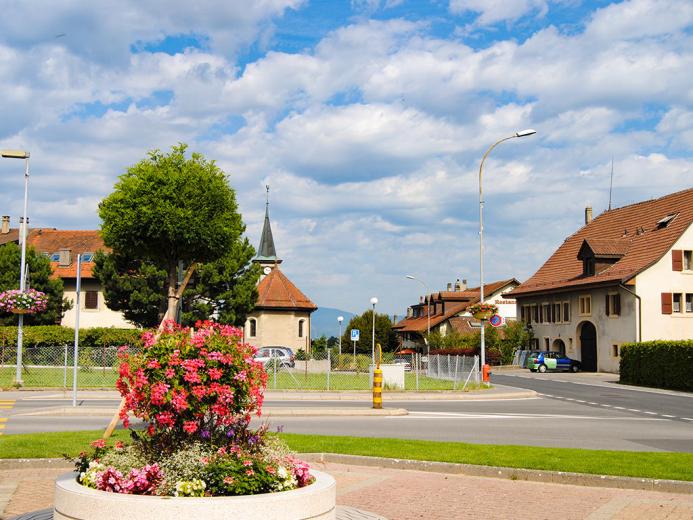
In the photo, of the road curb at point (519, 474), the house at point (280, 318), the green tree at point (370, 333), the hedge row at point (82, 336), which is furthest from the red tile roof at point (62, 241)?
the road curb at point (519, 474)

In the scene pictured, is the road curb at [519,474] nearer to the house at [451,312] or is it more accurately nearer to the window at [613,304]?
A: the window at [613,304]

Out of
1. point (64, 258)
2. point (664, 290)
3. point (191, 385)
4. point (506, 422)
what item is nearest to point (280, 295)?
point (64, 258)

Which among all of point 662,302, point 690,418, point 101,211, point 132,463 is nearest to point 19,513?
point 132,463

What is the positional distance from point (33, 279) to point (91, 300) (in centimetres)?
1002

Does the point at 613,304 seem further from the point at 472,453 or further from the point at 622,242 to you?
the point at 472,453

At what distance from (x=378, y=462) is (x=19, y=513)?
198 inches

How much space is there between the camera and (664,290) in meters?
49.1

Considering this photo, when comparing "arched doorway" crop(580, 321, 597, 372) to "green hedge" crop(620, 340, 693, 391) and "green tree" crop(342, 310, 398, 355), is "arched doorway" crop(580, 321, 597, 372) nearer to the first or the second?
"green hedge" crop(620, 340, 693, 391)

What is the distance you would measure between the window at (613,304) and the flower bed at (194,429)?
46363 mm

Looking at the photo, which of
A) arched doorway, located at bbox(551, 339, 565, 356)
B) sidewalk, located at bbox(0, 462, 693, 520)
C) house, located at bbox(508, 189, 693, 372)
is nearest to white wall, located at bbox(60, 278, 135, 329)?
house, located at bbox(508, 189, 693, 372)

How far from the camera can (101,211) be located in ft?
115

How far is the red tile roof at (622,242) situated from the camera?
165ft

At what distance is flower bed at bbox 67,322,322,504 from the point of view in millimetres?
6680

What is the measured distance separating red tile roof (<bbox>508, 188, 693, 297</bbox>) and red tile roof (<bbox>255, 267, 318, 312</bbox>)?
19.2m
